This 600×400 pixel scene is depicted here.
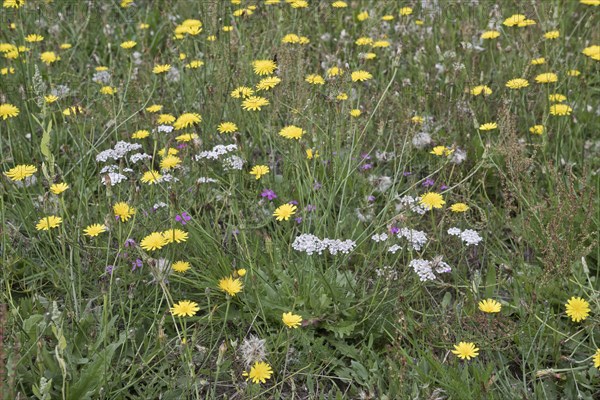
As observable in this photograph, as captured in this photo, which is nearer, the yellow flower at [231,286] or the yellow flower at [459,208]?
the yellow flower at [231,286]

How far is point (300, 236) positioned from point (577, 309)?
849mm

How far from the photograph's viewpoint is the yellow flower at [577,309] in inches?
82.3

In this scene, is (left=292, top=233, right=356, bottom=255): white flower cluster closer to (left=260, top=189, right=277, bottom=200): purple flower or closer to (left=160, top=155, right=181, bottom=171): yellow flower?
(left=260, top=189, right=277, bottom=200): purple flower

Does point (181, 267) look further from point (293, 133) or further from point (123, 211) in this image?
point (293, 133)

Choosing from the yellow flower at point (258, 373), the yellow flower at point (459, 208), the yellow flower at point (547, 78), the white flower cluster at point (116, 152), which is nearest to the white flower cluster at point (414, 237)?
the yellow flower at point (459, 208)

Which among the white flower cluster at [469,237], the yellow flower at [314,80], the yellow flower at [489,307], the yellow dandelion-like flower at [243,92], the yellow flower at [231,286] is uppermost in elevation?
the yellow dandelion-like flower at [243,92]

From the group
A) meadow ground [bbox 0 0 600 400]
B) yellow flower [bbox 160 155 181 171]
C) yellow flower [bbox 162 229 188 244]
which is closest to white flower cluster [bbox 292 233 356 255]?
meadow ground [bbox 0 0 600 400]

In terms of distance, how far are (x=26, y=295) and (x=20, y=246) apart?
18 cm

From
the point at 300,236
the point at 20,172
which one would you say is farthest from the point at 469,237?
the point at 20,172

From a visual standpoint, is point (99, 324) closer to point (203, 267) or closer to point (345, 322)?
point (203, 267)

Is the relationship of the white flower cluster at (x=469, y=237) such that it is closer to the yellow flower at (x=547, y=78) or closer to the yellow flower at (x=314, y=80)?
the yellow flower at (x=314, y=80)

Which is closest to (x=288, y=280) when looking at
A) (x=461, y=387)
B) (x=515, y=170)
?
(x=461, y=387)

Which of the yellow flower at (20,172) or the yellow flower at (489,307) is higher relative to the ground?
the yellow flower at (20,172)

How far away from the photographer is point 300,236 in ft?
7.29
